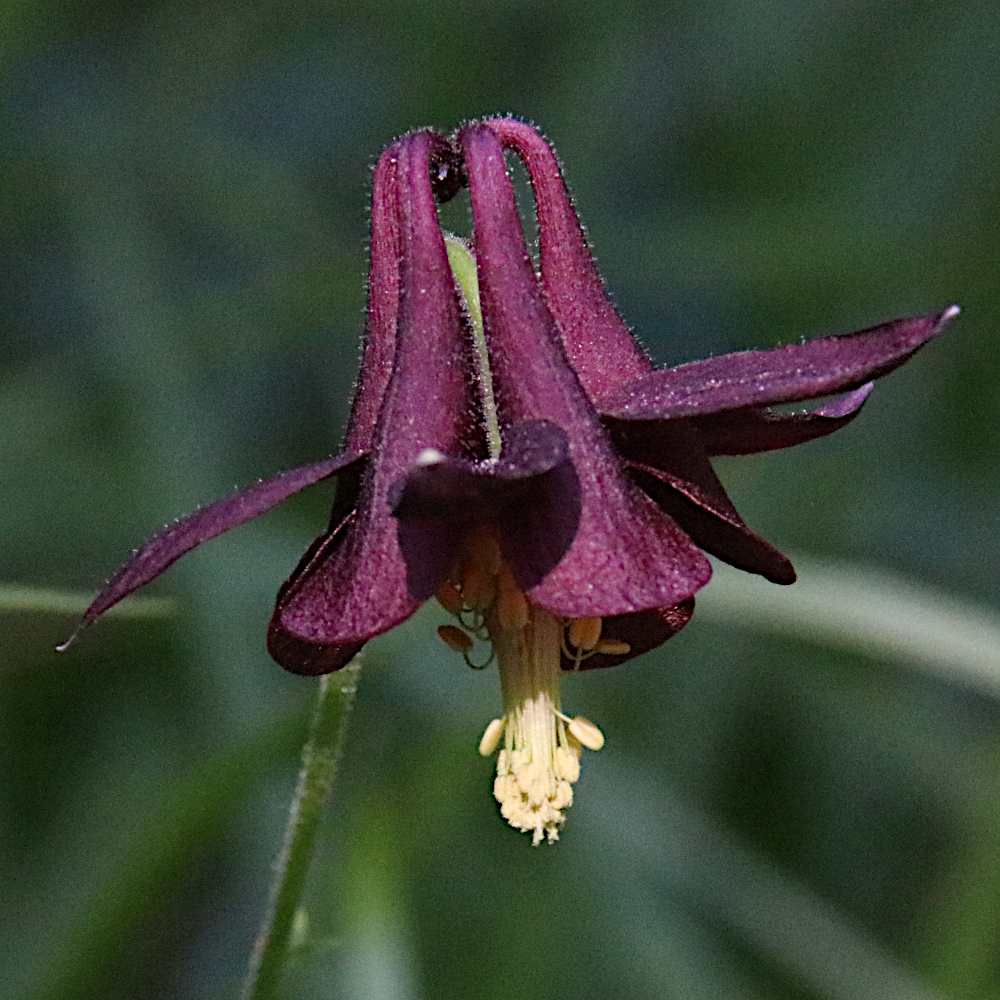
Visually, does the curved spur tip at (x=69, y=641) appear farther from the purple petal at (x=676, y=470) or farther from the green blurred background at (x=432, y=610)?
the green blurred background at (x=432, y=610)

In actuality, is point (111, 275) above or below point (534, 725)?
above

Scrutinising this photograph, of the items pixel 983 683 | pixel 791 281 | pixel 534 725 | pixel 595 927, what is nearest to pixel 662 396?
pixel 534 725

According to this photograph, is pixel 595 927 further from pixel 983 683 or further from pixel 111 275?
pixel 111 275

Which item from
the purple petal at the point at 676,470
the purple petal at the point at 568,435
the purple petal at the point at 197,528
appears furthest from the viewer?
the purple petal at the point at 676,470

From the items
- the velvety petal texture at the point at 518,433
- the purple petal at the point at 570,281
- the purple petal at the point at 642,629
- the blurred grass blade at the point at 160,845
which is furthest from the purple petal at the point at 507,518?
the blurred grass blade at the point at 160,845

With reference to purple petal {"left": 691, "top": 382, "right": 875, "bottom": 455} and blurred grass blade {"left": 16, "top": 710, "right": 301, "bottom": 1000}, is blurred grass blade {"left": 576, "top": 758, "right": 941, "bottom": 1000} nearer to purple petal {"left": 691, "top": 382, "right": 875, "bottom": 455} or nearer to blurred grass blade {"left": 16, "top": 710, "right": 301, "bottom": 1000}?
blurred grass blade {"left": 16, "top": 710, "right": 301, "bottom": 1000}

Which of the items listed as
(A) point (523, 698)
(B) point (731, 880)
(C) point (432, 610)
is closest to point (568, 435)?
(A) point (523, 698)

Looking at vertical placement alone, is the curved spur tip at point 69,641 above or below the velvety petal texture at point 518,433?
below
